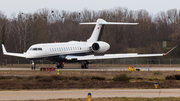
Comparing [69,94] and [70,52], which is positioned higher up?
[70,52]

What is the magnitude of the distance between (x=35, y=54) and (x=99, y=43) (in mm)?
12022

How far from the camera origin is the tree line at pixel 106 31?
63.8 m

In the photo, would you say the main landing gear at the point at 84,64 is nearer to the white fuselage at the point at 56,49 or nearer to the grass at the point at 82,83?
the white fuselage at the point at 56,49

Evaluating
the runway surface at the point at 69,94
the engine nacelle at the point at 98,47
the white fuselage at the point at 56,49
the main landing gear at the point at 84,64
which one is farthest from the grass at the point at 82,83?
the engine nacelle at the point at 98,47

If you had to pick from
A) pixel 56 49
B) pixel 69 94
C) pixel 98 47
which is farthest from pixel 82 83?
pixel 98 47

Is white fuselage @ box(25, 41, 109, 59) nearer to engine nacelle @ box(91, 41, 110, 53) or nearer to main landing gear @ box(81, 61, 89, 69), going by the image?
engine nacelle @ box(91, 41, 110, 53)

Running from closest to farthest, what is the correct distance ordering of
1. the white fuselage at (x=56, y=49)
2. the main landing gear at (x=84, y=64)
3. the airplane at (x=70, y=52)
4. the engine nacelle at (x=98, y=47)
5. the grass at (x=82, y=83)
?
the grass at (x=82, y=83) → the white fuselage at (x=56, y=49) → the airplane at (x=70, y=52) → the main landing gear at (x=84, y=64) → the engine nacelle at (x=98, y=47)

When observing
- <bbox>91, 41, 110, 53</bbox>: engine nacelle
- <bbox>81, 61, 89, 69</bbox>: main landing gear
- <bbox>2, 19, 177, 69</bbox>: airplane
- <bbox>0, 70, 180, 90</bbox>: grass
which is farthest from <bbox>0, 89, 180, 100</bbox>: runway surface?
<bbox>91, 41, 110, 53</bbox>: engine nacelle

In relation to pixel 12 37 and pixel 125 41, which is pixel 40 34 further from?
pixel 125 41

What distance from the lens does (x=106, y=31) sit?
235 ft

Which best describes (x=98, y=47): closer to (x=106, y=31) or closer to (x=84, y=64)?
(x=84, y=64)

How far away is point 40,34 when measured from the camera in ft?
255

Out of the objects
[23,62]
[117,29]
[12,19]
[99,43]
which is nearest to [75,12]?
[12,19]

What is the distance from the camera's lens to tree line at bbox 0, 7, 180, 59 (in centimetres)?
6381
